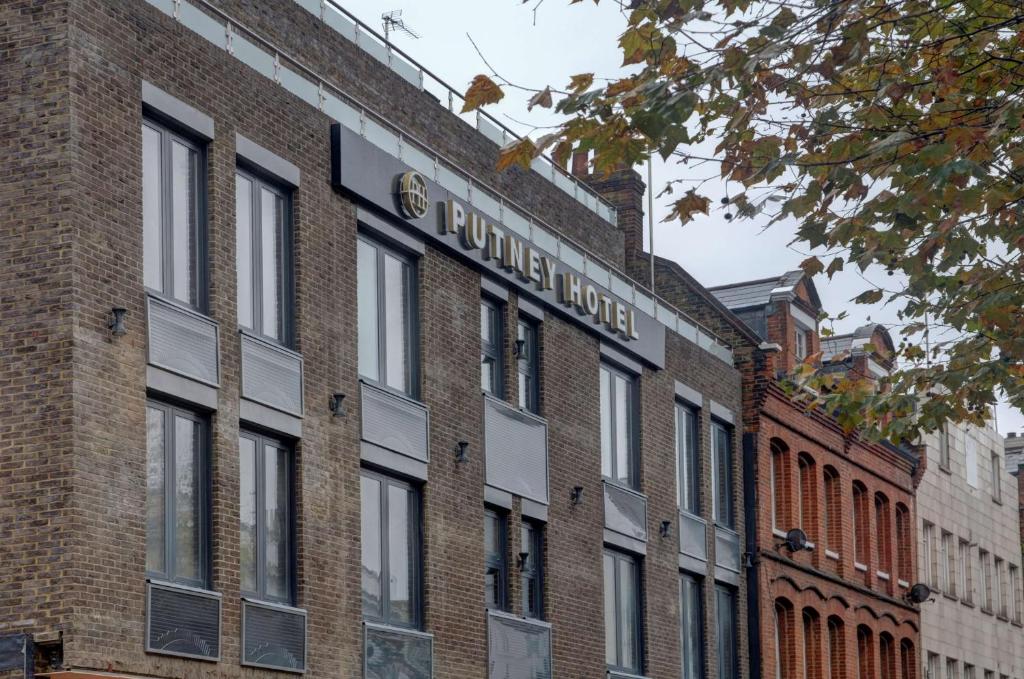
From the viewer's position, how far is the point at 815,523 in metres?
39.8

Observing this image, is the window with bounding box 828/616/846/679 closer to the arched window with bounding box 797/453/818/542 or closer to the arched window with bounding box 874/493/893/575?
the arched window with bounding box 797/453/818/542

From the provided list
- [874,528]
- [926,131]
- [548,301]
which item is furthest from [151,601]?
[874,528]

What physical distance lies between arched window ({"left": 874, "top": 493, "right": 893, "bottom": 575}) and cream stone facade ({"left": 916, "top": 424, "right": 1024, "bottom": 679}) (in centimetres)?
223

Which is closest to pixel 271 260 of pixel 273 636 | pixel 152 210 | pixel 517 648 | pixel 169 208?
pixel 169 208

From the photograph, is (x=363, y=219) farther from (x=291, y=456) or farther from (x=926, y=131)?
(x=926, y=131)

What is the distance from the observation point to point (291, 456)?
854 inches

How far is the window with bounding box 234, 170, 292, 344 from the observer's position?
21.3 meters

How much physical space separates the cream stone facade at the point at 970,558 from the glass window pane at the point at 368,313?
24.4 meters

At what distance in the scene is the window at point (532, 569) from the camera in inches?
1072

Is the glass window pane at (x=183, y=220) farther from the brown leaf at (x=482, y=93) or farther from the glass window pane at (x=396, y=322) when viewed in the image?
A: the brown leaf at (x=482, y=93)

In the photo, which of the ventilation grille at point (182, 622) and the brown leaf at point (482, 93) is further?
the ventilation grille at point (182, 622)

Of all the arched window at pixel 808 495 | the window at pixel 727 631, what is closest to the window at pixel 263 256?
the window at pixel 727 631

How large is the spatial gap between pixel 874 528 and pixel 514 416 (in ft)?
60.5

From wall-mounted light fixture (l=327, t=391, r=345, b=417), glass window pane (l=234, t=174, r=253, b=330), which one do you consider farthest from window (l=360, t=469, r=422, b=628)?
Answer: glass window pane (l=234, t=174, r=253, b=330)
